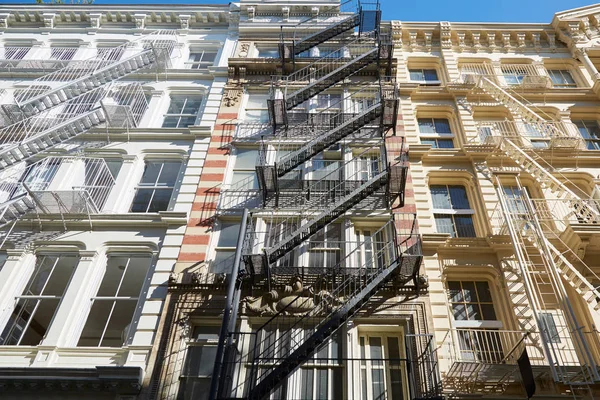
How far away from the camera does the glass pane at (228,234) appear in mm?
15023

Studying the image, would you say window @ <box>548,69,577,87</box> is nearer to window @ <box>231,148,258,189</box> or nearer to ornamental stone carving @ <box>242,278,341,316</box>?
window @ <box>231,148,258,189</box>

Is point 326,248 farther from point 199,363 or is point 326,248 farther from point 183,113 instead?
point 183,113

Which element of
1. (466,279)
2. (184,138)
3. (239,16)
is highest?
(239,16)

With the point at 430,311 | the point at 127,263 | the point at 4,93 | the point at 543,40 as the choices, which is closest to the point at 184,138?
the point at 127,263

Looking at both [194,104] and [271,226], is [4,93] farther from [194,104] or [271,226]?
[271,226]

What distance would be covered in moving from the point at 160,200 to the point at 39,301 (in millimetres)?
4921

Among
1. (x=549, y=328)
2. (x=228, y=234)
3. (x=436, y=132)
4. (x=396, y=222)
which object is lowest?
(x=549, y=328)

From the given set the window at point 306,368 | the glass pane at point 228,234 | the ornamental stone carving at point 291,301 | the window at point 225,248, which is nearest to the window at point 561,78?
the ornamental stone carving at point 291,301

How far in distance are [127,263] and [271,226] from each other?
15.5 feet

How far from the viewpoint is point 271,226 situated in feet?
48.0

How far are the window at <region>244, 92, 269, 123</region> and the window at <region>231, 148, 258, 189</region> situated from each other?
216 cm

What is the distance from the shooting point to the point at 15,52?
23750mm

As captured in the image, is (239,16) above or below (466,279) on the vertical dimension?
above

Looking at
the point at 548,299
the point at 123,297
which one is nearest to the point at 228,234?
the point at 123,297
